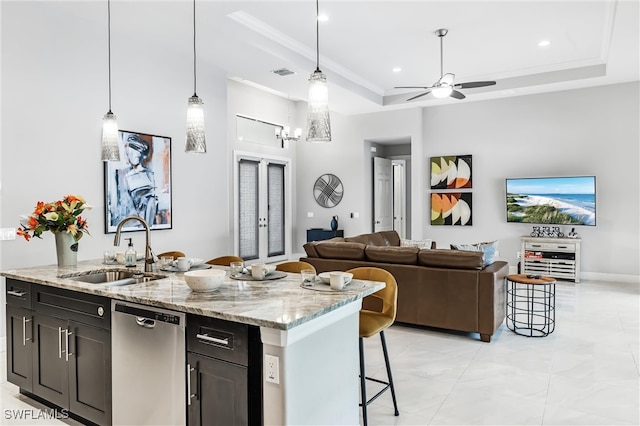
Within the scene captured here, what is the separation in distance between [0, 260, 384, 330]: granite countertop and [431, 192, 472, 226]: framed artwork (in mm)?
5973

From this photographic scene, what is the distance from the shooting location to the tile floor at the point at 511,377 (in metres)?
2.78

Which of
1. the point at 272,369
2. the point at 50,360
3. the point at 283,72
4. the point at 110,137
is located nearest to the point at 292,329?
the point at 272,369

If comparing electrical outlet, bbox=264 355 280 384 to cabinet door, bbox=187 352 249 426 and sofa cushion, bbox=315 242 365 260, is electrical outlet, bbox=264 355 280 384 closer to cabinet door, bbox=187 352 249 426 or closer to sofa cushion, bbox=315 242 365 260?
cabinet door, bbox=187 352 249 426

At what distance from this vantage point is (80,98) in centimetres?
454

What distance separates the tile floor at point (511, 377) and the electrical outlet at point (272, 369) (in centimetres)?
120

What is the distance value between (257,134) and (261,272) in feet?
20.0

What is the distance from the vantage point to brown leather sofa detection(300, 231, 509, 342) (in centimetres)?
411

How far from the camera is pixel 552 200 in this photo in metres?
7.26

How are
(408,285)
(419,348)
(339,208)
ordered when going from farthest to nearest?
(339,208), (408,285), (419,348)

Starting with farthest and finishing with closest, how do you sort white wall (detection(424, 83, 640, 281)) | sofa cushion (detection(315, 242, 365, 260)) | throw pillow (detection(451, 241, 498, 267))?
1. white wall (detection(424, 83, 640, 281))
2. sofa cushion (detection(315, 242, 365, 260))
3. throw pillow (detection(451, 241, 498, 267))

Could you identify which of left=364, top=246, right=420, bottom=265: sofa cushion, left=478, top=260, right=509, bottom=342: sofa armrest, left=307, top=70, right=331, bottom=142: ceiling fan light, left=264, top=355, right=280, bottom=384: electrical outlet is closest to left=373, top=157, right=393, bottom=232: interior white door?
left=364, top=246, right=420, bottom=265: sofa cushion

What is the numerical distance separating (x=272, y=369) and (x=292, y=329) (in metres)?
0.19

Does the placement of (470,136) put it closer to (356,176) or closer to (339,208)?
(356,176)

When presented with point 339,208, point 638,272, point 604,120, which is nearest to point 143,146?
point 339,208
